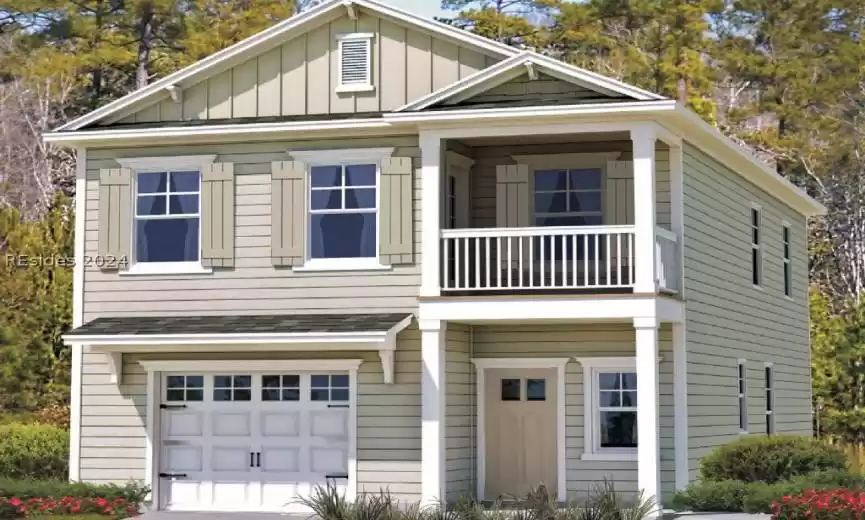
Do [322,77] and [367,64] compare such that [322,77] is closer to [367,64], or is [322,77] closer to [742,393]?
[367,64]

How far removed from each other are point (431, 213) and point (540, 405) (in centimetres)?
389

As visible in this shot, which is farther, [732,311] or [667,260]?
[732,311]

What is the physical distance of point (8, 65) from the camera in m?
47.8

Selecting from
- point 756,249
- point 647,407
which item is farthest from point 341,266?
point 756,249

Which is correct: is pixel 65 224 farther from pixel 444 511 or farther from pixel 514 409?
pixel 444 511

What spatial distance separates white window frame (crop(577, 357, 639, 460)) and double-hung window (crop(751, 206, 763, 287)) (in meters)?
5.82

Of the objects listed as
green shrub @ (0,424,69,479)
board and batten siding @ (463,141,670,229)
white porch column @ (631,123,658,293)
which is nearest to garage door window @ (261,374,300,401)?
board and batten siding @ (463,141,670,229)

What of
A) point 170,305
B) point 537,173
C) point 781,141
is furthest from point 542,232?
point 781,141

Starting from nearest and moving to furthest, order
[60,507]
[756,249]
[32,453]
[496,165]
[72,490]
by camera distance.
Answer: [60,507]
[72,490]
[496,165]
[32,453]
[756,249]

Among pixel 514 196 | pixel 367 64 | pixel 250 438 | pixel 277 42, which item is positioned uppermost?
pixel 277 42

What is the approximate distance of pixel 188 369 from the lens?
24016 mm

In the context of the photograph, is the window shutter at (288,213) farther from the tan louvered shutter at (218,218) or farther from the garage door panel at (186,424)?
the garage door panel at (186,424)

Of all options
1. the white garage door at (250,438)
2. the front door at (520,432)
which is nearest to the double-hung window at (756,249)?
the front door at (520,432)

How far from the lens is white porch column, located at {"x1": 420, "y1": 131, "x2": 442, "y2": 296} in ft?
73.6
